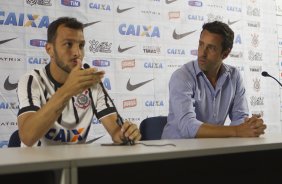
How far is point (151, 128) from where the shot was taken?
2094mm

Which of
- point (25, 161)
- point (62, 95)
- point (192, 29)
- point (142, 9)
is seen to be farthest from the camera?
point (192, 29)

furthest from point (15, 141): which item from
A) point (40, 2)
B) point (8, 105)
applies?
point (40, 2)

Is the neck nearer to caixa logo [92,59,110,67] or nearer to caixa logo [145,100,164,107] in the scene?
caixa logo [92,59,110,67]

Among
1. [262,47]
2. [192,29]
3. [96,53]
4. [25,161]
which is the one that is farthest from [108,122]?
[262,47]

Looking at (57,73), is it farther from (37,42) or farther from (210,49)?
(37,42)

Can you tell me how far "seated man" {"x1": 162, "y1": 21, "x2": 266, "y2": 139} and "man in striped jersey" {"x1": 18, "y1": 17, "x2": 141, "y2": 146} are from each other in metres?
0.40

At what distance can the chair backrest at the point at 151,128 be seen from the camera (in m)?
2.07

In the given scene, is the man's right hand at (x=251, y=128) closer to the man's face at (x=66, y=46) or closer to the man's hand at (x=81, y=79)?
the man's hand at (x=81, y=79)

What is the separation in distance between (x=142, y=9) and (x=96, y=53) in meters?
0.63

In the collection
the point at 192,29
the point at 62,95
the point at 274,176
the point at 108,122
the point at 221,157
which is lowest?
the point at 274,176

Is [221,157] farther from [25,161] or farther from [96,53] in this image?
[96,53]

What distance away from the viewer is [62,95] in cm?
142

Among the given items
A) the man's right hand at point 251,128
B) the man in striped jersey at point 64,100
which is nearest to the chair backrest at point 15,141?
the man in striped jersey at point 64,100

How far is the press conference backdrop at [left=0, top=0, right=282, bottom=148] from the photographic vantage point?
2.78 m
